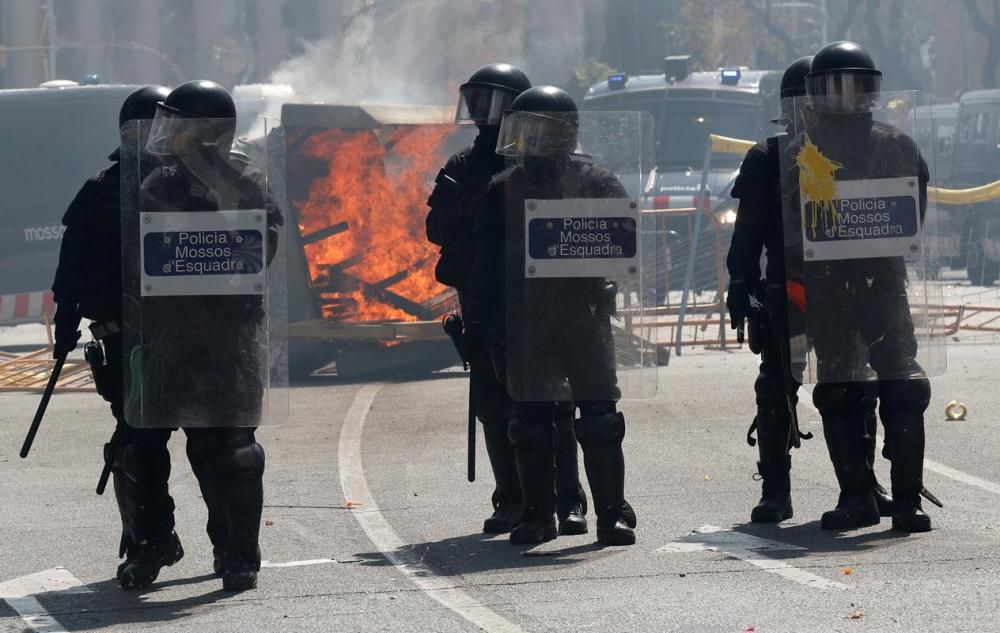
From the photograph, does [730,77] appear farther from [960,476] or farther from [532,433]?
[532,433]

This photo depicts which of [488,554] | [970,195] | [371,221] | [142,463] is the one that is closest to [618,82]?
[970,195]

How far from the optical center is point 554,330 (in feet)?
24.0

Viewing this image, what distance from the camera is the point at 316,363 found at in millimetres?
15789

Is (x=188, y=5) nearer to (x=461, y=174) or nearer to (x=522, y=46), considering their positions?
(x=522, y=46)

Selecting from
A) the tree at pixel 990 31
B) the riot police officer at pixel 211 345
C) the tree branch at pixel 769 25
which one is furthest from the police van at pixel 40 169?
the tree at pixel 990 31

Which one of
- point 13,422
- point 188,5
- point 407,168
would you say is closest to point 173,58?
point 188,5

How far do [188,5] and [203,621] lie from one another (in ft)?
141

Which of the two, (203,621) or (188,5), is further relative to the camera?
(188,5)

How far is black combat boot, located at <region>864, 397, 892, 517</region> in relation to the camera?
24.6ft

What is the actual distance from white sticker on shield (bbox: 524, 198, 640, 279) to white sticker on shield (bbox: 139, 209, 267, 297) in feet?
3.94

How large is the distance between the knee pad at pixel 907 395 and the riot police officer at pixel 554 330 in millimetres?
1103

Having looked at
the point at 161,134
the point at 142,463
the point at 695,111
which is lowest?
the point at 142,463

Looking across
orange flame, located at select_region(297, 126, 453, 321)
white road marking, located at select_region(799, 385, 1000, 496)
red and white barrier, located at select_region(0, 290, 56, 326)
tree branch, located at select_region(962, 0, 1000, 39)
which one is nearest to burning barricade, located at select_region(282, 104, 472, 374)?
orange flame, located at select_region(297, 126, 453, 321)

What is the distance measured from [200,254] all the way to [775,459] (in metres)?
2.69
